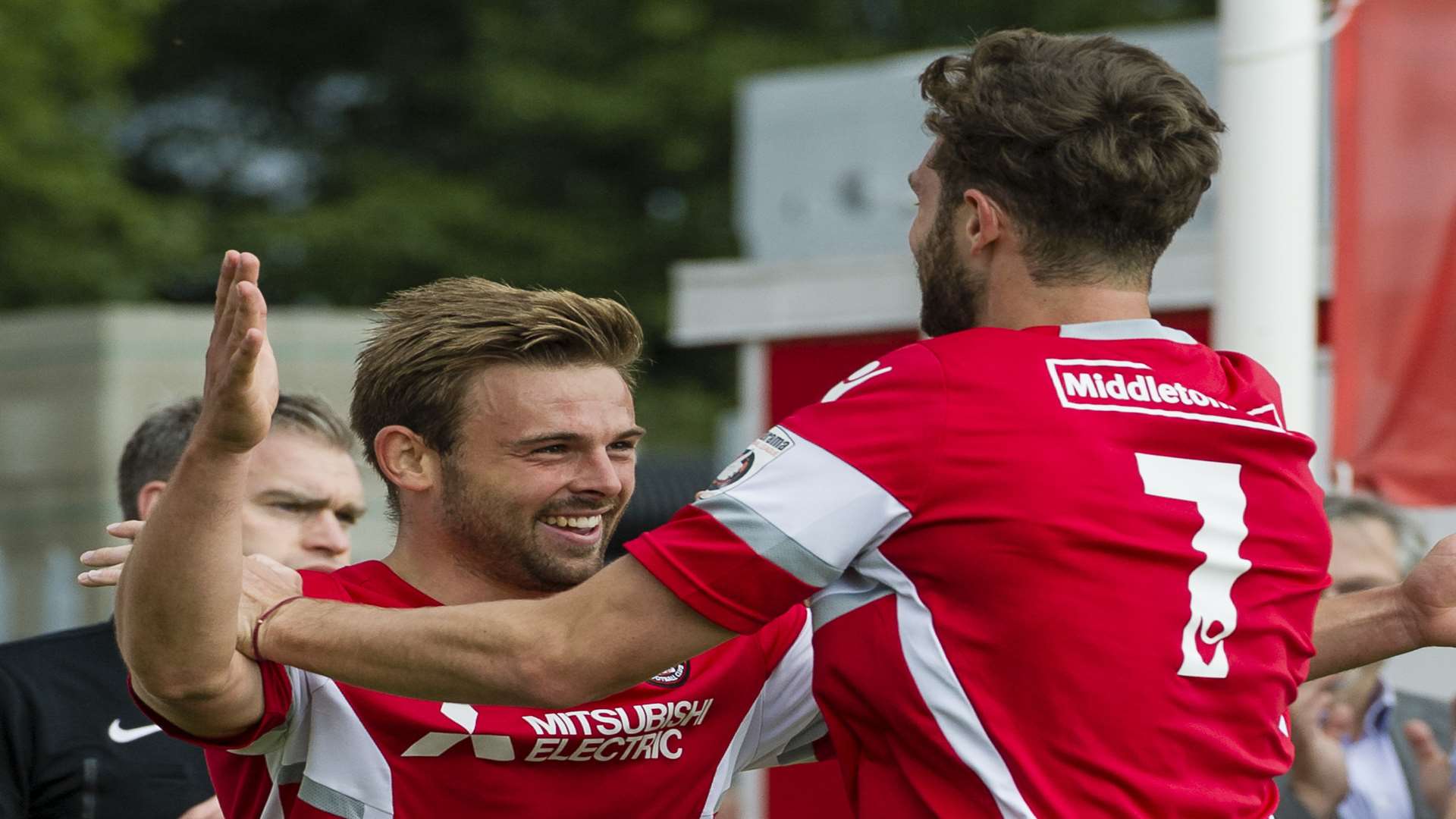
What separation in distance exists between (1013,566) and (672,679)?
0.88 meters

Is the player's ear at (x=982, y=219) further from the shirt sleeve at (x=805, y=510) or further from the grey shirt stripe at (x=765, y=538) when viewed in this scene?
the grey shirt stripe at (x=765, y=538)

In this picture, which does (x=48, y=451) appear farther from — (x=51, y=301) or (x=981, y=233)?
(x=981, y=233)

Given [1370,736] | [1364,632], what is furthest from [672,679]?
[1370,736]

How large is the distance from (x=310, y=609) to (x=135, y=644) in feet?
0.79

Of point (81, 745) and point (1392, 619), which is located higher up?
point (1392, 619)

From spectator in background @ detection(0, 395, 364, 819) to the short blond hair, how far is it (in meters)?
0.67

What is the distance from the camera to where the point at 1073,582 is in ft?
8.21

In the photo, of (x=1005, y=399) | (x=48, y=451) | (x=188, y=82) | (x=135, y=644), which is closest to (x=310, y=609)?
(x=135, y=644)

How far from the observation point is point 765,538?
2.47m

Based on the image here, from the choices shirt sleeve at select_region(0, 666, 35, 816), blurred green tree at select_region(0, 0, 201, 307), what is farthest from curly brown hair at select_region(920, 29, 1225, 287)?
blurred green tree at select_region(0, 0, 201, 307)

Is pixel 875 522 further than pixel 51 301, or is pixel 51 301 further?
pixel 51 301

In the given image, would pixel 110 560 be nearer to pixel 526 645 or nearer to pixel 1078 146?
pixel 526 645

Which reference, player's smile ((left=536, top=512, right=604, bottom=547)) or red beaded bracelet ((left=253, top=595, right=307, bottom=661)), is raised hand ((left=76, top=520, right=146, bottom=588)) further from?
player's smile ((left=536, top=512, right=604, bottom=547))

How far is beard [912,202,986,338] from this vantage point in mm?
2668
